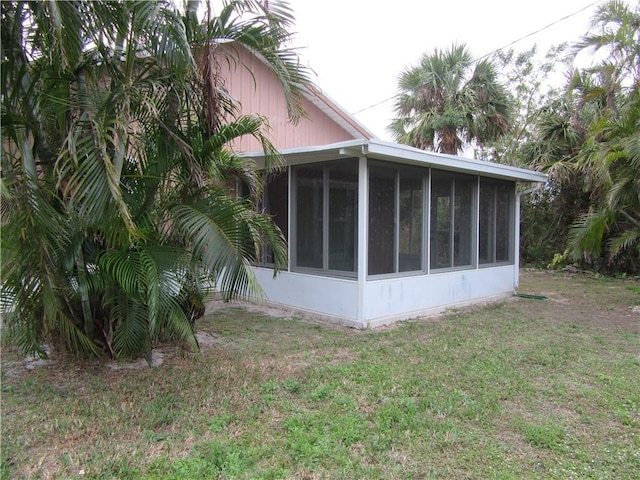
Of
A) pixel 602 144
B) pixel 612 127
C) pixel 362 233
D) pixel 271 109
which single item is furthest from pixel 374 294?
pixel 602 144

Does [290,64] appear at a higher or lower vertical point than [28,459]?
higher

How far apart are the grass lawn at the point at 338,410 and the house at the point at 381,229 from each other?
1.02 metres

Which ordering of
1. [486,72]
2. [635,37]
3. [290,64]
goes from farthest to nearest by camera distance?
[486,72] < [635,37] < [290,64]

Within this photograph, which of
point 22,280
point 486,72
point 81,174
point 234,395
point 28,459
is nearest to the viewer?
point 28,459

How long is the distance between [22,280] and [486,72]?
11420 mm

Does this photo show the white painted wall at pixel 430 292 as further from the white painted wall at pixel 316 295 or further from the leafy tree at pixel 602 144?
the leafy tree at pixel 602 144

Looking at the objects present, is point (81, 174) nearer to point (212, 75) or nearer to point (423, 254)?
point (212, 75)

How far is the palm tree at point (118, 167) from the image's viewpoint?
3.29 meters

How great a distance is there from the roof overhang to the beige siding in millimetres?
1794

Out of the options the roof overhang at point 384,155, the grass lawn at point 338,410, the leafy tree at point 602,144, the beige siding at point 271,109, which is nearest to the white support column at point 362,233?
the roof overhang at point 384,155

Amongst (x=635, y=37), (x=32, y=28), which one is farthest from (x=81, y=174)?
(x=635, y=37)

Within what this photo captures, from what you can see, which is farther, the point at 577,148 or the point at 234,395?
the point at 577,148

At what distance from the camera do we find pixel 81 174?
3.24 metres

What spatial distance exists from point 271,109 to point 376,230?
14.6 ft
